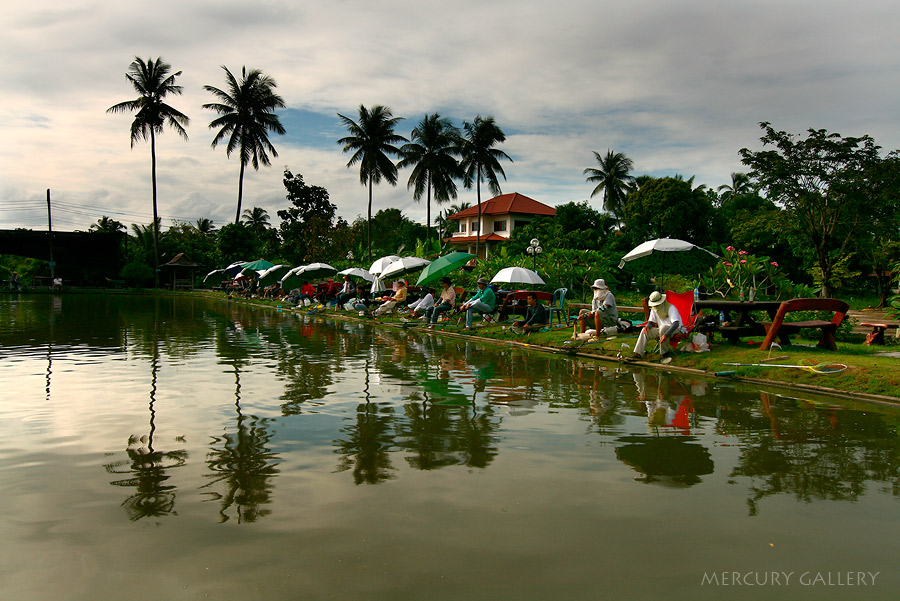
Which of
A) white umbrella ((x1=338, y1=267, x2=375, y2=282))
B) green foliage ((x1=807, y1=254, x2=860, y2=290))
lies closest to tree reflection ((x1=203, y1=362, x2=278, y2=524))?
white umbrella ((x1=338, y1=267, x2=375, y2=282))

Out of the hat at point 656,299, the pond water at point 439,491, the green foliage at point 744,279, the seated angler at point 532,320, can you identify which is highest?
the green foliage at point 744,279

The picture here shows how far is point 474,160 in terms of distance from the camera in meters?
55.2

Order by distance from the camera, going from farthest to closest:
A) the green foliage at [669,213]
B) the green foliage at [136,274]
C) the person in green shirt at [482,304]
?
the green foliage at [136,274] → the green foliage at [669,213] → the person in green shirt at [482,304]

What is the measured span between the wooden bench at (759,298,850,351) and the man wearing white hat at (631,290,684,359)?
1.48 m

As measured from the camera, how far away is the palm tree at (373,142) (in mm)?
50000

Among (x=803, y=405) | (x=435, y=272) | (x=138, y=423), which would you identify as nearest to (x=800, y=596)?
(x=803, y=405)

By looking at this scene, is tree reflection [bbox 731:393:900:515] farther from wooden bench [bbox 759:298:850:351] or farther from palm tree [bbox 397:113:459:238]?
palm tree [bbox 397:113:459:238]

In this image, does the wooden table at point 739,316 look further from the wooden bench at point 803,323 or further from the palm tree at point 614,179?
the palm tree at point 614,179

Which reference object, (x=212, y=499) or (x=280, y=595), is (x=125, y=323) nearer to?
(x=212, y=499)

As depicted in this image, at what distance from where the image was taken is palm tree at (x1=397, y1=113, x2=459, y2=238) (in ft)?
174

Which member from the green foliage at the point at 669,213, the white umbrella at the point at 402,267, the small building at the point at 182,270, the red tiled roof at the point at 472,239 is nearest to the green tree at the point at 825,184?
the green foliage at the point at 669,213

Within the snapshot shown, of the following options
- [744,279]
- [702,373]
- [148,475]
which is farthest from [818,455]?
[744,279]

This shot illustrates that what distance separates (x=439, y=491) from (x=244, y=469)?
1.69 metres

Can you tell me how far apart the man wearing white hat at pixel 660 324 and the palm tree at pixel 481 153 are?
4303 cm
